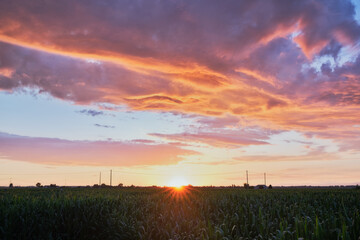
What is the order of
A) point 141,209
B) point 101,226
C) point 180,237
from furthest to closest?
point 141,209
point 101,226
point 180,237

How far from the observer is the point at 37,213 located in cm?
1223

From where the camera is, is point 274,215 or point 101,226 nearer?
point 101,226

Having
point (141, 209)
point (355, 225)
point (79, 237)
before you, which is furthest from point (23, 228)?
point (355, 225)

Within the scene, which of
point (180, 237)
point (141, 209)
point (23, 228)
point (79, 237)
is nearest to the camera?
point (180, 237)

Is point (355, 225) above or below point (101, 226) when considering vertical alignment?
above

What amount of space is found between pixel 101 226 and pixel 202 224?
460cm

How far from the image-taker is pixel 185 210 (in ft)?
51.7

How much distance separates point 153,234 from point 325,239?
6.49 meters

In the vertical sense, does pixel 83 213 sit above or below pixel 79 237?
above

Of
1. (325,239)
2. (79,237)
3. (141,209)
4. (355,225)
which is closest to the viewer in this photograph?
(325,239)

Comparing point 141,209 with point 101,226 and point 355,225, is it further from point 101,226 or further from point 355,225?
point 355,225

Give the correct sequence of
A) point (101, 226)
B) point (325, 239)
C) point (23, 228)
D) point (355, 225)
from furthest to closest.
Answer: point (101, 226) < point (23, 228) < point (355, 225) < point (325, 239)

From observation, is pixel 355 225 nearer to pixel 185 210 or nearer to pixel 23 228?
pixel 185 210

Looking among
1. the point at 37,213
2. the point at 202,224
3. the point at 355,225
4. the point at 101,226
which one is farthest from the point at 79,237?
the point at 355,225
